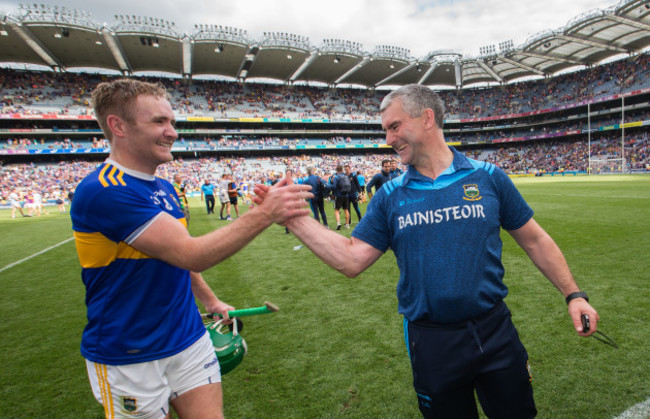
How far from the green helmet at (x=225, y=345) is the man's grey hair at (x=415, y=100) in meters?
1.73

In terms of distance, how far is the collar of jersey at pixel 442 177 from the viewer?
1774 mm

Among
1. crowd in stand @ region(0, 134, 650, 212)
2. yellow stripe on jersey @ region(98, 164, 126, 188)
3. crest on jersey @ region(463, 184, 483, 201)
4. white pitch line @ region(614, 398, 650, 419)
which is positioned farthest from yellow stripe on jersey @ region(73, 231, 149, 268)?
crowd in stand @ region(0, 134, 650, 212)

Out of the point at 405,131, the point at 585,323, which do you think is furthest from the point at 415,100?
the point at 585,323

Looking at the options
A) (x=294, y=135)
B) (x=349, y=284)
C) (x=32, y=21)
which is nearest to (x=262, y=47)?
(x=294, y=135)

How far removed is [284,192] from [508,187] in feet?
4.13

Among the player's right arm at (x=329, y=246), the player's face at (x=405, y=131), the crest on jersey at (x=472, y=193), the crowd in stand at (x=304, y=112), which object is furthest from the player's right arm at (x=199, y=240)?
the crowd in stand at (x=304, y=112)

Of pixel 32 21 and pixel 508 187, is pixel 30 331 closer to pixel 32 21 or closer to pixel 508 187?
pixel 508 187

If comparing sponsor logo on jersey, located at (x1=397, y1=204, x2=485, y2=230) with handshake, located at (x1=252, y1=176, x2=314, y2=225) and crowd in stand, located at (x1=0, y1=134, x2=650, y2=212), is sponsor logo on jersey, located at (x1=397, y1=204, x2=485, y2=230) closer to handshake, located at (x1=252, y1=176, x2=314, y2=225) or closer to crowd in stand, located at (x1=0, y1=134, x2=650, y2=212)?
handshake, located at (x1=252, y1=176, x2=314, y2=225)

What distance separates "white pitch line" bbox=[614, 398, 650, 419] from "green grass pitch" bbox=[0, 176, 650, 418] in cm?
5

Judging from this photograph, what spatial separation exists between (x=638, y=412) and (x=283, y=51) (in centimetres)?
4660

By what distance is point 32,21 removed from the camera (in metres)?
30.7

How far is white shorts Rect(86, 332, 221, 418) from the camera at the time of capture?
5.23 ft

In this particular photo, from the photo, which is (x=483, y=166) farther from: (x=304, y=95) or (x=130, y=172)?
(x=304, y=95)

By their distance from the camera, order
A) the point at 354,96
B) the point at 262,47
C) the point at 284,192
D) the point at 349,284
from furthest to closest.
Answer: the point at 354,96
the point at 262,47
the point at 349,284
the point at 284,192
